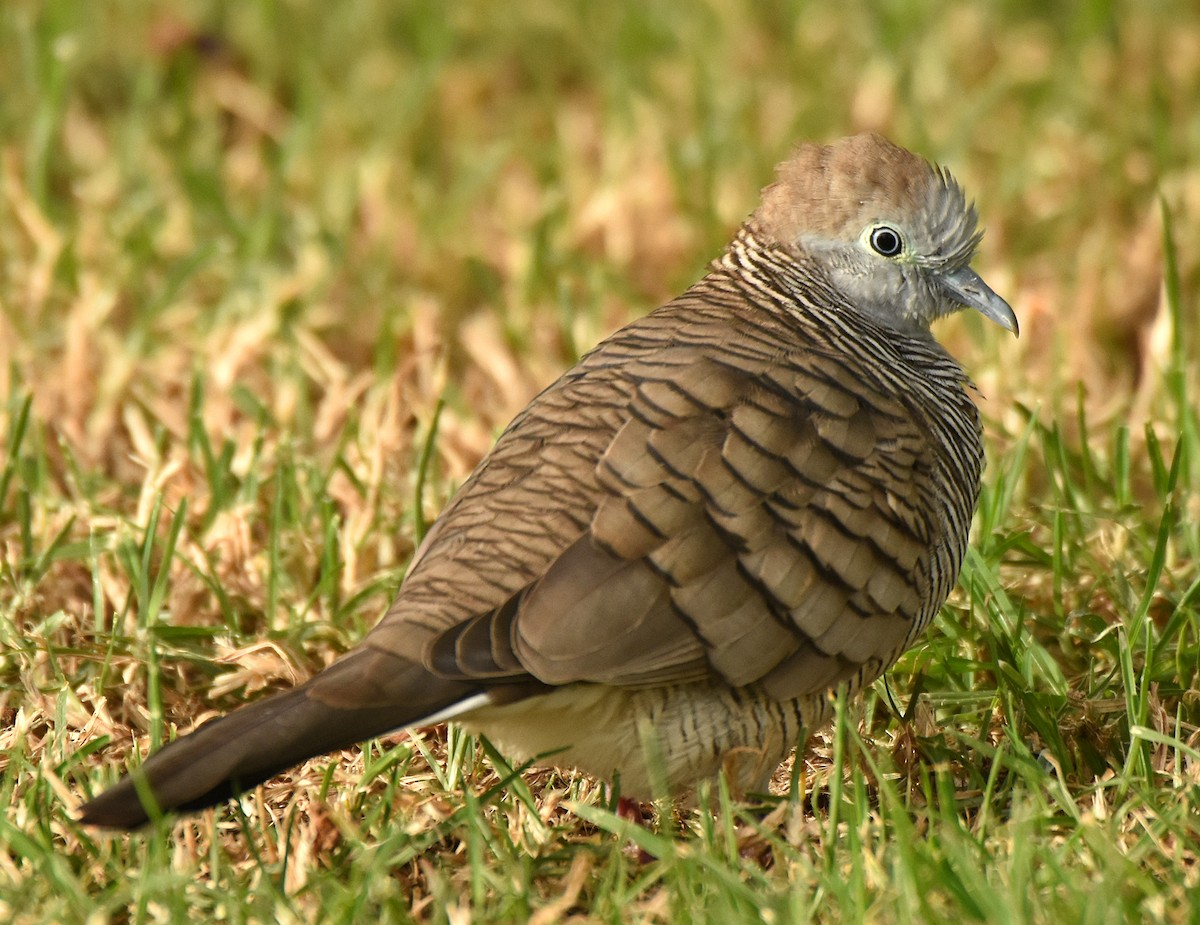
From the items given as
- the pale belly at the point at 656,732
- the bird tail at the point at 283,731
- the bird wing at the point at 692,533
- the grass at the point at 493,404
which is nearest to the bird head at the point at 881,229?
the bird wing at the point at 692,533

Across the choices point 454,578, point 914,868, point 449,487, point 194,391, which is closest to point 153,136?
point 194,391

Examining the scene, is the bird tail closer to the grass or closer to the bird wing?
the bird wing

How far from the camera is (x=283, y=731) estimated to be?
2.93 meters

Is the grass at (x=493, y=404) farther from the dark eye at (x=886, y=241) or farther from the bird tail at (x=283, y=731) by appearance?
the dark eye at (x=886, y=241)

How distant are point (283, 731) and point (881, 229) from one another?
5.77 ft

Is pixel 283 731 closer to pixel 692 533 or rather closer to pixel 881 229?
pixel 692 533

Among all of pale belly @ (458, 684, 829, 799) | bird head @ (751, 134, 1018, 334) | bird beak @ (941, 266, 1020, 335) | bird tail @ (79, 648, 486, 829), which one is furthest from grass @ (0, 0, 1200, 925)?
bird head @ (751, 134, 1018, 334)

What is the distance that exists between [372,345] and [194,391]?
3.28 feet

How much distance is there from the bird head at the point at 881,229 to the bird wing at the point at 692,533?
13.1 inches

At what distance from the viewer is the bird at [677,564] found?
10.0ft

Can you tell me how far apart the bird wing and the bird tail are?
62 mm

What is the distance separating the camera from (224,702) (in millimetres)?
3975

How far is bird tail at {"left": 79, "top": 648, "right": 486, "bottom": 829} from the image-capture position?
2.85 metres

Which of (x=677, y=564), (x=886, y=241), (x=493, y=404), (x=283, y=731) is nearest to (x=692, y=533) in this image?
(x=677, y=564)
